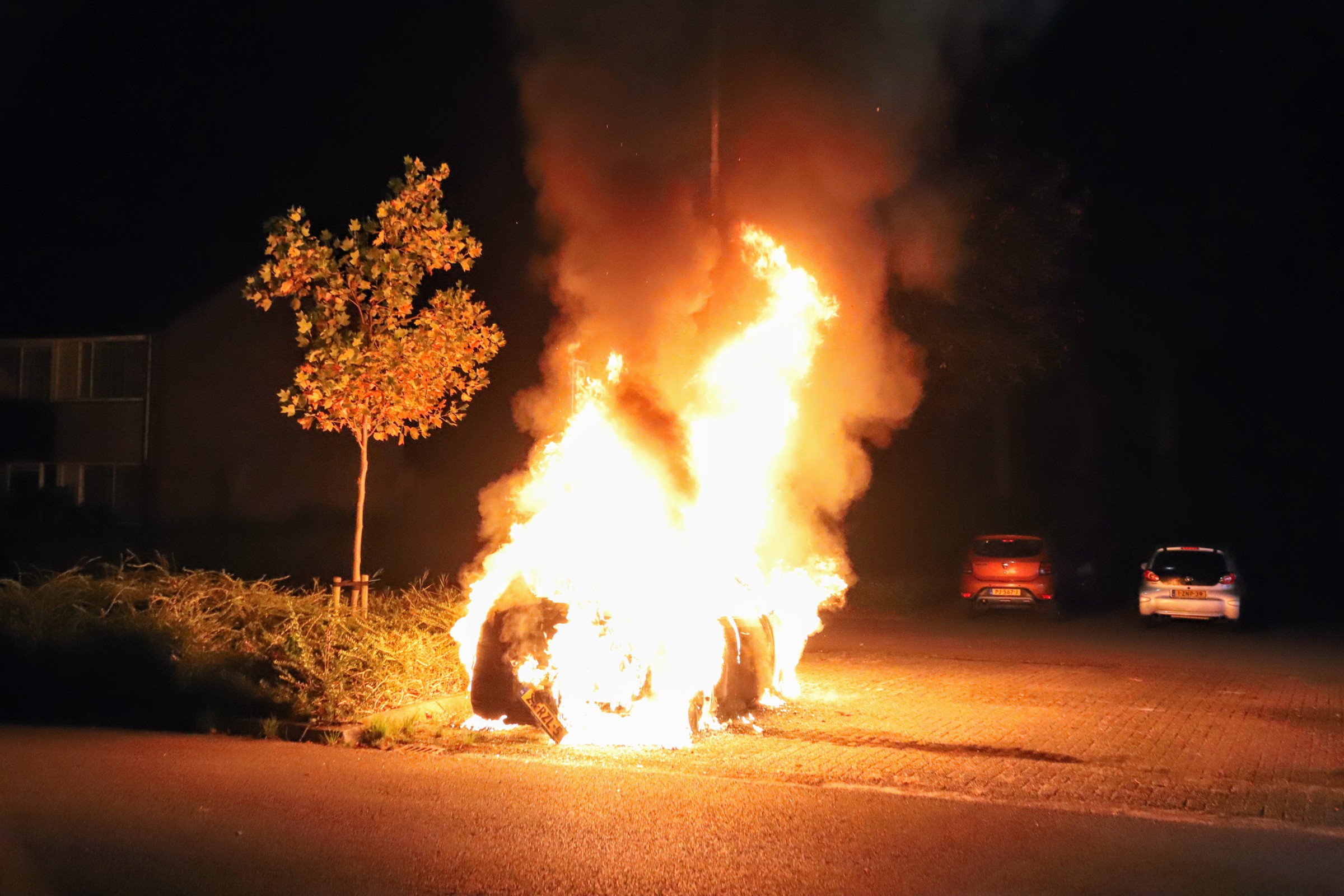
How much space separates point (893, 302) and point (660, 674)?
1426 centimetres

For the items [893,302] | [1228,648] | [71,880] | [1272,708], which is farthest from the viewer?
[893,302]

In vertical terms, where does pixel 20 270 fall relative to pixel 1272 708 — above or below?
above

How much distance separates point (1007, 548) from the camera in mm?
21172

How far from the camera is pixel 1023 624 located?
20625mm

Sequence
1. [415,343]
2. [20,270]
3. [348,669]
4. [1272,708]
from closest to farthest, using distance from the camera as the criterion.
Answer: [348,669] → [1272,708] → [415,343] → [20,270]

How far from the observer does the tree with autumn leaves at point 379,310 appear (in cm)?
1251

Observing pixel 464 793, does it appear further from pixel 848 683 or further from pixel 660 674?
pixel 848 683

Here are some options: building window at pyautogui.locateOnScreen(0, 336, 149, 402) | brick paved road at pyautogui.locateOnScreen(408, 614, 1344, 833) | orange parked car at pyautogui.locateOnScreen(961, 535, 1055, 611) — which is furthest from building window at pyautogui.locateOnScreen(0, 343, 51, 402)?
brick paved road at pyautogui.locateOnScreen(408, 614, 1344, 833)

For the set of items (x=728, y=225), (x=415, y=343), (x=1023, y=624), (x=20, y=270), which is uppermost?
(x=20, y=270)

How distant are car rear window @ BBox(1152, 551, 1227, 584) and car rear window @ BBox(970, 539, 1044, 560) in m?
1.92

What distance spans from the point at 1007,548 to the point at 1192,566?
2894mm

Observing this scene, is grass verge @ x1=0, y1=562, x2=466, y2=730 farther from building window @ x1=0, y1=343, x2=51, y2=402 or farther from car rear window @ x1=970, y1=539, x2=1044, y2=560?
building window @ x1=0, y1=343, x2=51, y2=402

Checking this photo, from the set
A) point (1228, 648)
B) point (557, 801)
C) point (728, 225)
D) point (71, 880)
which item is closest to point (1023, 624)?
point (1228, 648)

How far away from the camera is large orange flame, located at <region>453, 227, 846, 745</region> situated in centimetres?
944
